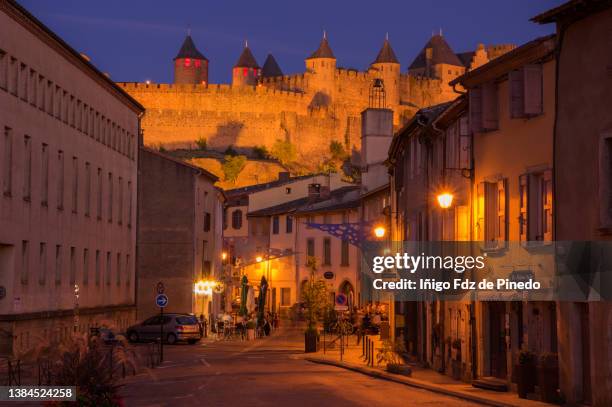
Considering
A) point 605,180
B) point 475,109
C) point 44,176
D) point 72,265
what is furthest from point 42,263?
point 605,180

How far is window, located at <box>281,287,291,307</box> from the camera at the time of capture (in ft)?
263

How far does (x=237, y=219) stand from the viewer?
86688 mm

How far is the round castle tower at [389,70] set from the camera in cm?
15950

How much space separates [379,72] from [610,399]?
5734 inches

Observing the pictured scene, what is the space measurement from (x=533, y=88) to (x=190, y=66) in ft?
490

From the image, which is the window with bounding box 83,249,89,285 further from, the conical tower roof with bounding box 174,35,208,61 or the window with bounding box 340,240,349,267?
the conical tower roof with bounding box 174,35,208,61

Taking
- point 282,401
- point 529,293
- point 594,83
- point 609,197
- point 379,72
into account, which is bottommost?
point 282,401

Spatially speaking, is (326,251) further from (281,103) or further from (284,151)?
(281,103)


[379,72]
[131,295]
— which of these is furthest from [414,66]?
[131,295]

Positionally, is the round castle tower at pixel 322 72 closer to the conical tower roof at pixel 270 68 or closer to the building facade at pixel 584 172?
the conical tower roof at pixel 270 68

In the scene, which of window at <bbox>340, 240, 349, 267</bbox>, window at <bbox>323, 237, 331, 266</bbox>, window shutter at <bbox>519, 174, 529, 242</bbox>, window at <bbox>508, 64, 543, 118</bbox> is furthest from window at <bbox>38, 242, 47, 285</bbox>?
window at <bbox>323, 237, 331, 266</bbox>

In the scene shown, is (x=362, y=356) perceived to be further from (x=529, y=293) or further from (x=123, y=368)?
(x=123, y=368)

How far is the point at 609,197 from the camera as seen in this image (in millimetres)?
19359

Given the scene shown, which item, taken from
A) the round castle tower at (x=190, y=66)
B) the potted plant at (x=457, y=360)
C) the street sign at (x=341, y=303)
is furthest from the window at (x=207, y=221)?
Result: the round castle tower at (x=190, y=66)
